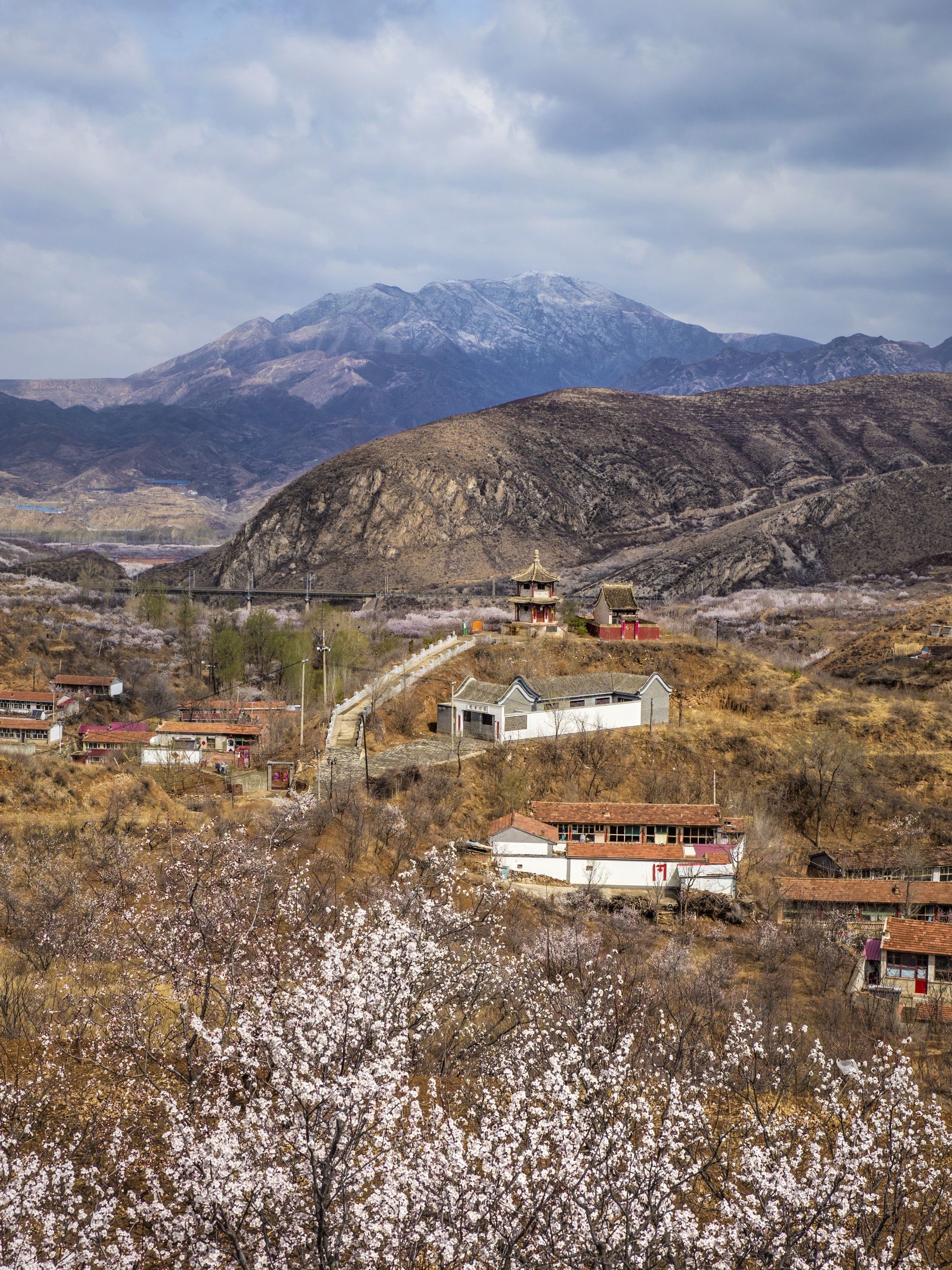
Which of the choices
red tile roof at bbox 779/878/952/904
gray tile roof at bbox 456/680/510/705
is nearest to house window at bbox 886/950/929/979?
red tile roof at bbox 779/878/952/904

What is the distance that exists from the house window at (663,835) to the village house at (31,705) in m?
43.6

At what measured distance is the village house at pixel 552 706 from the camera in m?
53.2

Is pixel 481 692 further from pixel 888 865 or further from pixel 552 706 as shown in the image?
pixel 888 865

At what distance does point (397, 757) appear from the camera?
49.1 metres

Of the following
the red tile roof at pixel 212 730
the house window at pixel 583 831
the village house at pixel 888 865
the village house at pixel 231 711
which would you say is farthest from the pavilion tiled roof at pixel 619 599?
the house window at pixel 583 831

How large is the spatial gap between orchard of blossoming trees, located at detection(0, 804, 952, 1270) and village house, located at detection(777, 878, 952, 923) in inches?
807

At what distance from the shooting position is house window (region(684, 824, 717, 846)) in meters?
44.1

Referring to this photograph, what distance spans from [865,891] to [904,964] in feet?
22.7

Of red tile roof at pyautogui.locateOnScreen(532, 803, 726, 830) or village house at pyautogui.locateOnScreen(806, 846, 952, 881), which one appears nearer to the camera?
red tile roof at pyautogui.locateOnScreen(532, 803, 726, 830)

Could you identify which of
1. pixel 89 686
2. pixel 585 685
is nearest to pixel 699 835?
pixel 585 685

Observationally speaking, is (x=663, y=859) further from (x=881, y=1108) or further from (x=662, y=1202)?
(x=662, y=1202)

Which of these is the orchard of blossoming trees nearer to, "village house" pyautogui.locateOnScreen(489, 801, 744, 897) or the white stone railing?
"village house" pyautogui.locateOnScreen(489, 801, 744, 897)

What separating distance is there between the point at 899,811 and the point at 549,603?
2861 centimetres

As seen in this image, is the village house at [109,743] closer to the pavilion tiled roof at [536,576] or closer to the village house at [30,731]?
the village house at [30,731]
